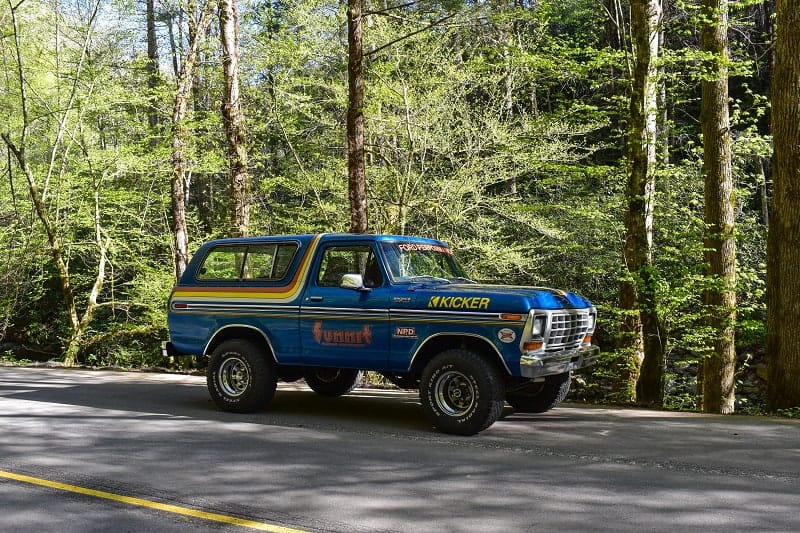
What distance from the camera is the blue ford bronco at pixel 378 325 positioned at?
24.6ft

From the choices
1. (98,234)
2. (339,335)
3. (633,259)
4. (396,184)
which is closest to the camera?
(339,335)

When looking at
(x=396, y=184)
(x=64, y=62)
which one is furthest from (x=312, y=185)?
(x=64, y=62)

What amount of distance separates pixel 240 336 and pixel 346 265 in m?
1.87

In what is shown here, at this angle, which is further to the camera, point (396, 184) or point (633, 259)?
point (396, 184)

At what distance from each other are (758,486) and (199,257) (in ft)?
23.9

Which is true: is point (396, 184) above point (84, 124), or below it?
below

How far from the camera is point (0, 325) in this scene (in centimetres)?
2241

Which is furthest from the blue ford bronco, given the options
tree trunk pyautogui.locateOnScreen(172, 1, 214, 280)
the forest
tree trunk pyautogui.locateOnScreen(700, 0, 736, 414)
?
tree trunk pyautogui.locateOnScreen(172, 1, 214, 280)

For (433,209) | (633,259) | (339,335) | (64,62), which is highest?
(64,62)

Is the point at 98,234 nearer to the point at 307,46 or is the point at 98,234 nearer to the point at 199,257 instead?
the point at 307,46

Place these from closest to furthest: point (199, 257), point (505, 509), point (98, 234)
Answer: point (505, 509), point (199, 257), point (98, 234)

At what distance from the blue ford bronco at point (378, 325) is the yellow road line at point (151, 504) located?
322 centimetres

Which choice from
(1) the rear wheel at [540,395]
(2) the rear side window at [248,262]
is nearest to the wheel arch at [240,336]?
(2) the rear side window at [248,262]

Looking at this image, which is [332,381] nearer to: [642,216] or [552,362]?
[552,362]
